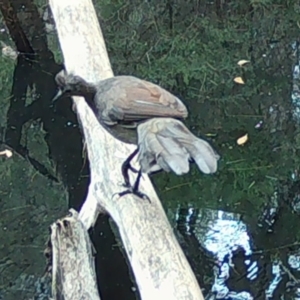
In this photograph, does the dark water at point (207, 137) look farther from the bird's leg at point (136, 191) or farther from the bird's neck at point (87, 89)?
the bird's neck at point (87, 89)

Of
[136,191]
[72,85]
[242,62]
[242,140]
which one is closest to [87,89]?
[72,85]

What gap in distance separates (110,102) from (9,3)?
258cm

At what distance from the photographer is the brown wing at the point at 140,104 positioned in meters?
2.39

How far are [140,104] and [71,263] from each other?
1.88 ft

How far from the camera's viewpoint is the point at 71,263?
7.48ft

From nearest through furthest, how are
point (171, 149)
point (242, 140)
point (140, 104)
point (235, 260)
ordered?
point (171, 149) < point (140, 104) < point (235, 260) < point (242, 140)

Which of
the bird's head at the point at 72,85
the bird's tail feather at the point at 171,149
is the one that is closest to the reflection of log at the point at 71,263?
the bird's tail feather at the point at 171,149

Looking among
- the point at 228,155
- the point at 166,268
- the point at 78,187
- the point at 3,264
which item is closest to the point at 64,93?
the point at 166,268

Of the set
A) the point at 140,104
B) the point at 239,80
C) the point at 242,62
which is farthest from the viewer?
the point at 242,62

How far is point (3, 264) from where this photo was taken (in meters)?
3.38

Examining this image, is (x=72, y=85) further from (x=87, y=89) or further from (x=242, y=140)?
(x=242, y=140)

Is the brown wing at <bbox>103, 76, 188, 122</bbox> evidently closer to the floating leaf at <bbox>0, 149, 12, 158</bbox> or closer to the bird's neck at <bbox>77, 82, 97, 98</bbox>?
the bird's neck at <bbox>77, 82, 97, 98</bbox>

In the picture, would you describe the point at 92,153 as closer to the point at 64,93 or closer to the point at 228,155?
the point at 64,93

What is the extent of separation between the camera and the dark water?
3.36m
